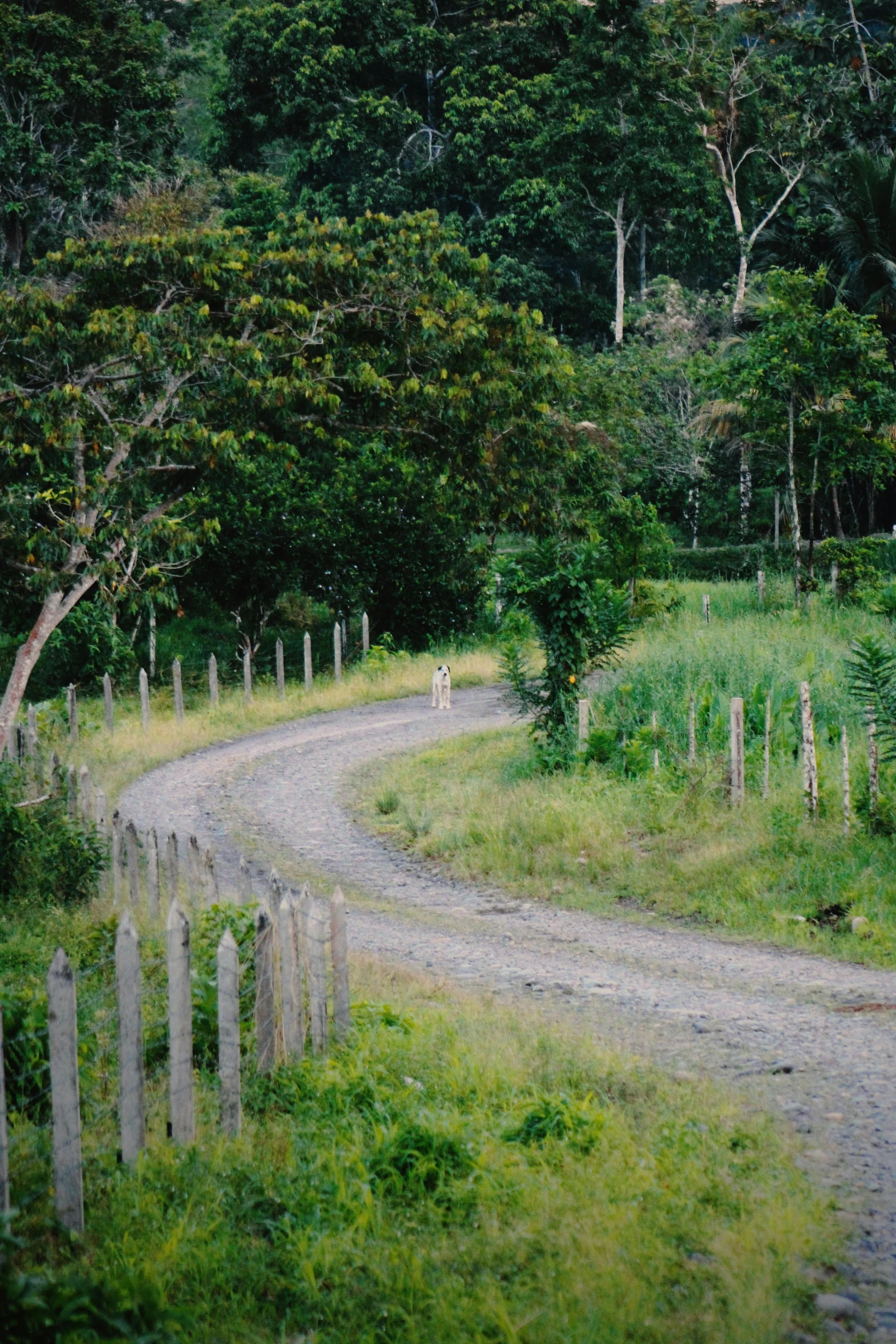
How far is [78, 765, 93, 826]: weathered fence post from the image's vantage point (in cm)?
1408

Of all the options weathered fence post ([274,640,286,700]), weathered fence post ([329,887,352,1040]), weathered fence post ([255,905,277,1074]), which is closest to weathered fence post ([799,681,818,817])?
weathered fence post ([329,887,352,1040])

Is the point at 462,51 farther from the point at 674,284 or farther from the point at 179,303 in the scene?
the point at 179,303

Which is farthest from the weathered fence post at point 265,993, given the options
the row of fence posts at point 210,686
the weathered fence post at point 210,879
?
the row of fence posts at point 210,686

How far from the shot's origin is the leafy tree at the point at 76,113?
36.8 metres

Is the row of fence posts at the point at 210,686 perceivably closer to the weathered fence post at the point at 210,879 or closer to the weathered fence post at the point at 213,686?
the weathered fence post at the point at 213,686

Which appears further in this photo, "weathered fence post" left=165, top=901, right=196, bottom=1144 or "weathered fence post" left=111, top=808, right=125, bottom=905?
"weathered fence post" left=111, top=808, right=125, bottom=905

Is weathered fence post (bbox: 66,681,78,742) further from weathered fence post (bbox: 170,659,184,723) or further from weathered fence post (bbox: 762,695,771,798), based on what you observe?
weathered fence post (bbox: 762,695,771,798)

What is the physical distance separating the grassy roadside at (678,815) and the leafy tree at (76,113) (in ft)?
83.4

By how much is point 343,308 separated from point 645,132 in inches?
1312

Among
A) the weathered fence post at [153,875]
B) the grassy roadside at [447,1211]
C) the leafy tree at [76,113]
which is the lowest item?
the grassy roadside at [447,1211]

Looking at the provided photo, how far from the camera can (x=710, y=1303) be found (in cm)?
529

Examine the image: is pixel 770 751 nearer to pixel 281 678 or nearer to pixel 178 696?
pixel 178 696

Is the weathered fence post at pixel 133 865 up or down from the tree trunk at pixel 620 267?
down

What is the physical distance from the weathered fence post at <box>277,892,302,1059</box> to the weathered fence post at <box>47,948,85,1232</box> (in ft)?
6.25
